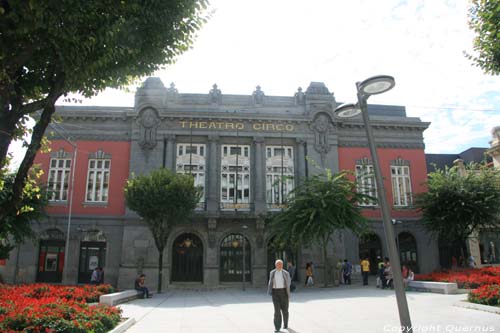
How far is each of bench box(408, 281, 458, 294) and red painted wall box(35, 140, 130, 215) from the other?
63.9ft

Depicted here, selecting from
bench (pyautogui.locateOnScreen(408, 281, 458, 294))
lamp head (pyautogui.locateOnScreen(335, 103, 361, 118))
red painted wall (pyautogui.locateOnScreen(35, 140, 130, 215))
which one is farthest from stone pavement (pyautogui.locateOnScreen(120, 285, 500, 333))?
red painted wall (pyautogui.locateOnScreen(35, 140, 130, 215))

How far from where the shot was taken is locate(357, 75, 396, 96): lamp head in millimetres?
7473

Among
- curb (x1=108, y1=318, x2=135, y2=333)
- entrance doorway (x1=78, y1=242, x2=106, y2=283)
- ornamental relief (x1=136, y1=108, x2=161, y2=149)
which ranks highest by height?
ornamental relief (x1=136, y1=108, x2=161, y2=149)

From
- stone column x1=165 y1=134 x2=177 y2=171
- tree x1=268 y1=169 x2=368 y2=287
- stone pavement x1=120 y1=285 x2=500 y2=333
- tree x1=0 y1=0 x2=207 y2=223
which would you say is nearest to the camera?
tree x1=0 y1=0 x2=207 y2=223

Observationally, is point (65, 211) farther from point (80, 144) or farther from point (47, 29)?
point (47, 29)

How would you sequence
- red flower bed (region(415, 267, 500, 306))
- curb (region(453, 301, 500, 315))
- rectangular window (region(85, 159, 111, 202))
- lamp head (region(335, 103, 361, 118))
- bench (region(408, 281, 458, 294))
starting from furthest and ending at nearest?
rectangular window (region(85, 159, 111, 202)), bench (region(408, 281, 458, 294)), red flower bed (region(415, 267, 500, 306)), curb (region(453, 301, 500, 315)), lamp head (region(335, 103, 361, 118))

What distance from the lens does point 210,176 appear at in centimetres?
2920

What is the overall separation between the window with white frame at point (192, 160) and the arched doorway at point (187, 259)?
421 cm

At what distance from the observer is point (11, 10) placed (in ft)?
24.2

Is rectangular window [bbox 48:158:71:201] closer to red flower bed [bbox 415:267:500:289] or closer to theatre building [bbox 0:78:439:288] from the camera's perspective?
theatre building [bbox 0:78:439:288]

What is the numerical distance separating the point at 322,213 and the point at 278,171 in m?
8.54

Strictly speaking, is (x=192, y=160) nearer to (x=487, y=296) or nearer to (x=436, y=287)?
(x=436, y=287)

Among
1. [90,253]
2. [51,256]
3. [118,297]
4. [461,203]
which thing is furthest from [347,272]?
[51,256]

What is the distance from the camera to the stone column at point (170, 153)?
29297 millimetres
